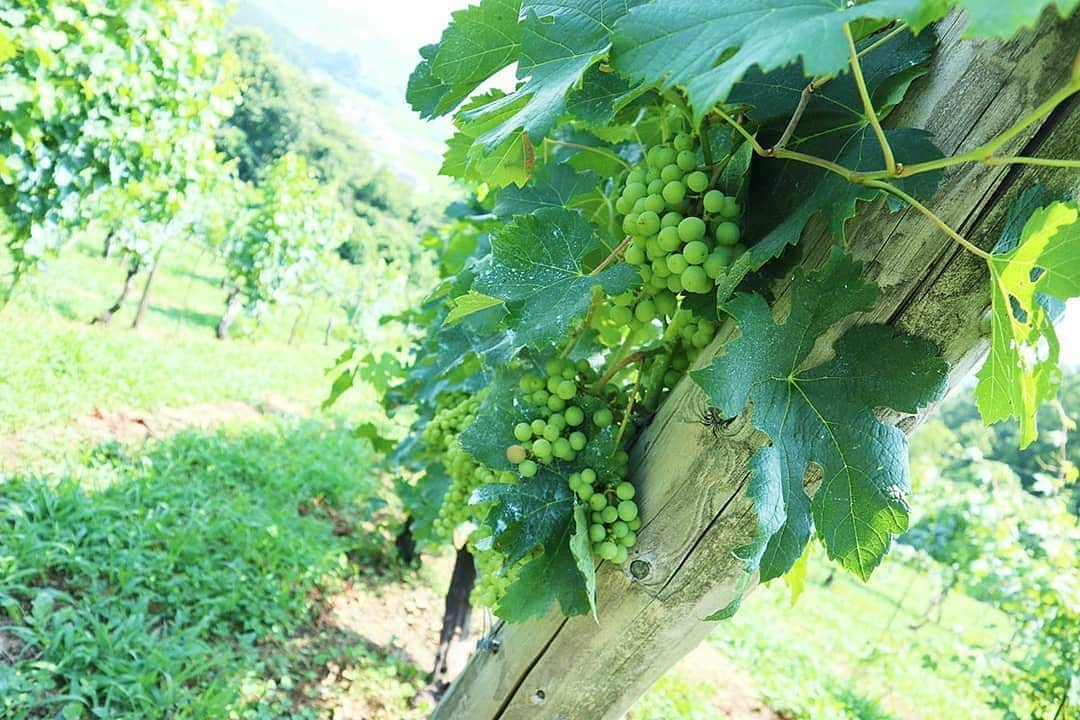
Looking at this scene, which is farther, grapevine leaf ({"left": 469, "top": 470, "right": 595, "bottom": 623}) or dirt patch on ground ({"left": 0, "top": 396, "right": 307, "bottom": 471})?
dirt patch on ground ({"left": 0, "top": 396, "right": 307, "bottom": 471})

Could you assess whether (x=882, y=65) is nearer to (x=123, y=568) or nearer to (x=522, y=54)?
(x=522, y=54)

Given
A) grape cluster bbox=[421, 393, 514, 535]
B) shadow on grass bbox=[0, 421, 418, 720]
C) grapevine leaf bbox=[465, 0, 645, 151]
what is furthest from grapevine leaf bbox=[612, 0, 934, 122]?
shadow on grass bbox=[0, 421, 418, 720]

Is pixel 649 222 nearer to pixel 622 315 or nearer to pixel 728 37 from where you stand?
pixel 622 315

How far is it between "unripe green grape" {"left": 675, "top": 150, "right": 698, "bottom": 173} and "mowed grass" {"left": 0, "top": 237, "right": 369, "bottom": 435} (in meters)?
4.38

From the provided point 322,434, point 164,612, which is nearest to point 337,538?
point 164,612

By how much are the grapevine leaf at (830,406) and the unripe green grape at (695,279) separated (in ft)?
0.26

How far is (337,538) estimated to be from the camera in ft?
18.5

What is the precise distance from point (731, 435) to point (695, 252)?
294mm

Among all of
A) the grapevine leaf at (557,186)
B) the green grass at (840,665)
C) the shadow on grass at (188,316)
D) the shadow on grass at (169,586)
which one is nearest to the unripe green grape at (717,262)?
the grapevine leaf at (557,186)

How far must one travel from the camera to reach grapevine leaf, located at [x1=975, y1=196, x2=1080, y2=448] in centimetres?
76

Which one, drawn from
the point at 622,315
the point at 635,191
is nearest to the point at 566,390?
the point at 622,315

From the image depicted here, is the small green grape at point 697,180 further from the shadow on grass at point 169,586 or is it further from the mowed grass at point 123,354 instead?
the mowed grass at point 123,354

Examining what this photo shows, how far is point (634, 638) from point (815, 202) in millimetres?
822

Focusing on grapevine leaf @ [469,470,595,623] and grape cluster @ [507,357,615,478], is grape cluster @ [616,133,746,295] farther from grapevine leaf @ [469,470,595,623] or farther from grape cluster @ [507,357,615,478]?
grapevine leaf @ [469,470,595,623]
